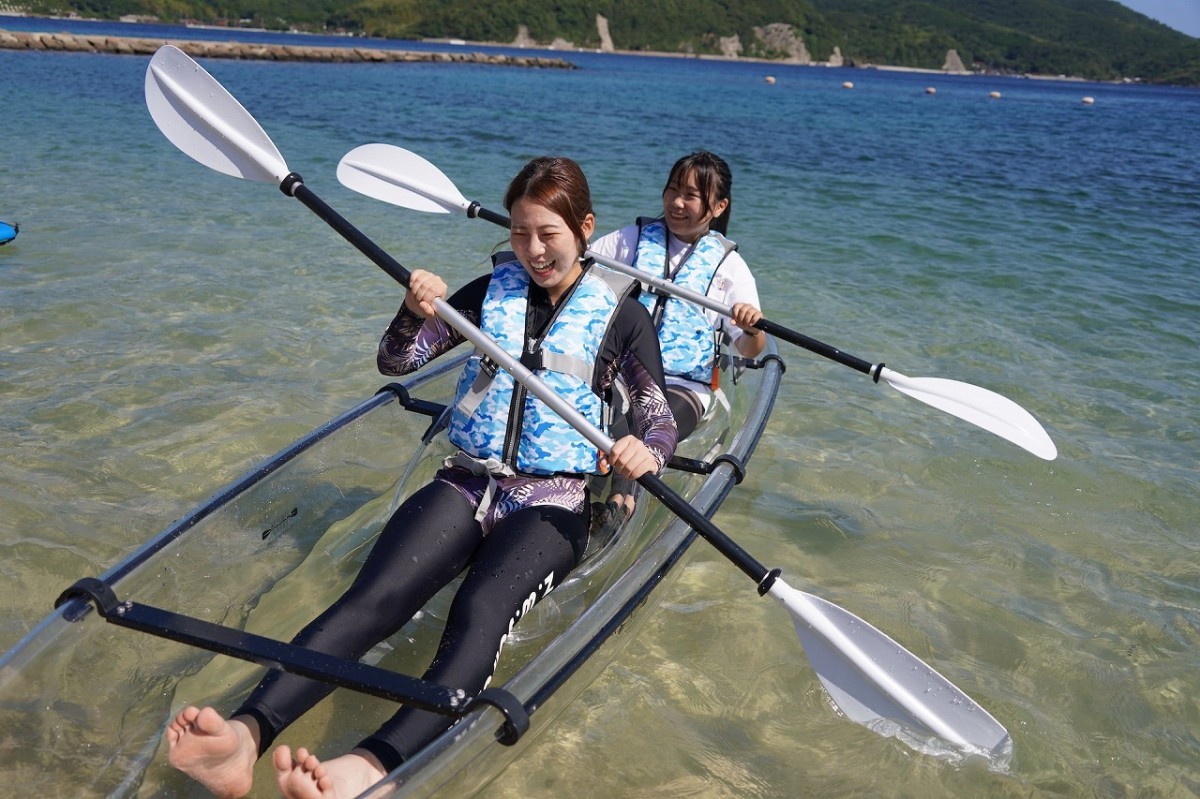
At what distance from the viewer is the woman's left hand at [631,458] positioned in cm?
272

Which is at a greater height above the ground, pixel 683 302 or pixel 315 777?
pixel 683 302

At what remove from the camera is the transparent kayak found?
6.97 feet

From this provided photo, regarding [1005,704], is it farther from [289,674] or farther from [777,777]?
[289,674]

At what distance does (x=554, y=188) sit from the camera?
8.94ft

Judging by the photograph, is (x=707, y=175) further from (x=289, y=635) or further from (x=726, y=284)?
(x=289, y=635)

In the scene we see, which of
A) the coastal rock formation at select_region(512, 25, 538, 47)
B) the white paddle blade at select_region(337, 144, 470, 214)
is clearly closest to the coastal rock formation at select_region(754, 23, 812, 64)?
the coastal rock formation at select_region(512, 25, 538, 47)

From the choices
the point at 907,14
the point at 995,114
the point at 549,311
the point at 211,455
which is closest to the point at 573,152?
the point at 211,455

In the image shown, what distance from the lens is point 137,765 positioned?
7.60ft

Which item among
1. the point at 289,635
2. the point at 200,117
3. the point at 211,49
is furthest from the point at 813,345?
the point at 211,49

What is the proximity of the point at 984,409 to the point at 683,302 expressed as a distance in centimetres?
147

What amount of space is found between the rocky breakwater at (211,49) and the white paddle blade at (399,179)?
29.3 meters

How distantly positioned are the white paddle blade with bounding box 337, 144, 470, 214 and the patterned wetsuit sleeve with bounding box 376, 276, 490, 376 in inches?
71.8

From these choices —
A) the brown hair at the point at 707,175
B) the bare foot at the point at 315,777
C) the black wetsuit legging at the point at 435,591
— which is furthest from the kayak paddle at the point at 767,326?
the bare foot at the point at 315,777

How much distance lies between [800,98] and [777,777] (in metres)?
44.5
